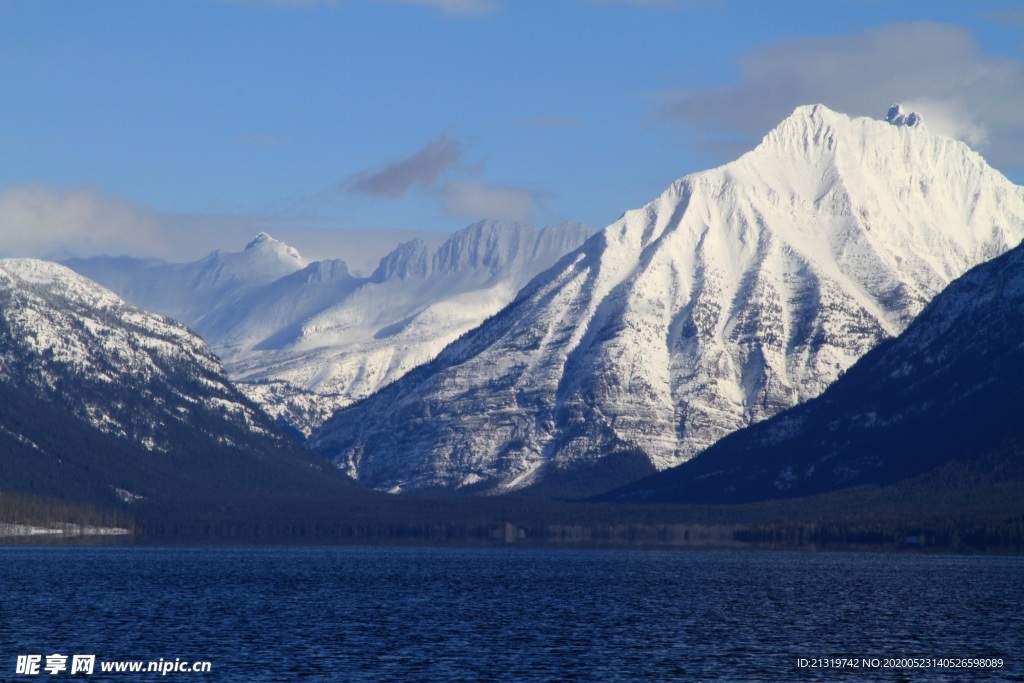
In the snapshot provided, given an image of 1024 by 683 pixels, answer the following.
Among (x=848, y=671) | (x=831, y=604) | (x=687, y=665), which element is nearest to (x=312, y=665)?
(x=687, y=665)

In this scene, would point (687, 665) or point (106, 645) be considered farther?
point (106, 645)

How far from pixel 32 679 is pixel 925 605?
10868 cm

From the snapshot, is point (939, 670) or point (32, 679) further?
point (939, 670)

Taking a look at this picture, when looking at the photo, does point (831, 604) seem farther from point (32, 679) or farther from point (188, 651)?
point (32, 679)

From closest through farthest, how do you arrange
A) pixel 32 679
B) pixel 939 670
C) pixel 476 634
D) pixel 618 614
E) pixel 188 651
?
1. pixel 32 679
2. pixel 939 670
3. pixel 188 651
4. pixel 476 634
5. pixel 618 614

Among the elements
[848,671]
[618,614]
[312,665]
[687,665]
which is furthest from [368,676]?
[618,614]

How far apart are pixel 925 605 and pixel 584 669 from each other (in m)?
72.2

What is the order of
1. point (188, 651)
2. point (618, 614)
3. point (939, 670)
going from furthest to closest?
point (618, 614) → point (188, 651) → point (939, 670)

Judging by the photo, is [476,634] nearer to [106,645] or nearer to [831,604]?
[106,645]

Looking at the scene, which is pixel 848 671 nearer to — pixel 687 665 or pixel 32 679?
pixel 687 665

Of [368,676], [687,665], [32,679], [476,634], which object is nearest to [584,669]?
[687,665]

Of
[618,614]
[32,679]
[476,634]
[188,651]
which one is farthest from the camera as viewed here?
[618,614]

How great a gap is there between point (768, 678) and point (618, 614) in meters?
56.9

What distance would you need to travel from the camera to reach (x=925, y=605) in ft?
621
